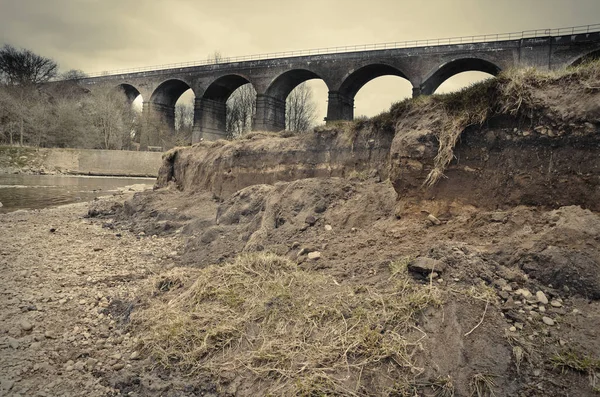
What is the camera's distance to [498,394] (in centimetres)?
269

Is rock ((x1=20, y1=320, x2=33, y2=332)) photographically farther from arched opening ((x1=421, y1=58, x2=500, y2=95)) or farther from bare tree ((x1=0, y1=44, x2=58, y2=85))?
bare tree ((x1=0, y1=44, x2=58, y2=85))

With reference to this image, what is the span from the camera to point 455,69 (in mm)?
32656

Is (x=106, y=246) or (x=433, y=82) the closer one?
(x=106, y=246)

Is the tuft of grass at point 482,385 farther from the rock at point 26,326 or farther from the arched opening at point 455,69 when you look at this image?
the arched opening at point 455,69

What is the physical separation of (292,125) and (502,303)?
5468cm

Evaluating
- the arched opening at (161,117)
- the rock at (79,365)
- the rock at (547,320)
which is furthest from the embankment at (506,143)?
the arched opening at (161,117)

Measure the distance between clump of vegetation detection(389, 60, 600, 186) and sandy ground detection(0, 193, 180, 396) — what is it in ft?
14.6

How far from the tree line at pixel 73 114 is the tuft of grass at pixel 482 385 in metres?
40.3

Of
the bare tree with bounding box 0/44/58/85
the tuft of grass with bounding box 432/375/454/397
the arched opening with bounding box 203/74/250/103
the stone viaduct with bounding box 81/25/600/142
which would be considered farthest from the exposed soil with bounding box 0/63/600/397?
the bare tree with bounding box 0/44/58/85

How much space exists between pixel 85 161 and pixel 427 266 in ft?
151

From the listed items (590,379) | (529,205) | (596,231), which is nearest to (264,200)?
(529,205)

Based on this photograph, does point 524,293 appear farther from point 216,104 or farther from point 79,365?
point 216,104

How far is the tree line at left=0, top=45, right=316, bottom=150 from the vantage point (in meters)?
44.3

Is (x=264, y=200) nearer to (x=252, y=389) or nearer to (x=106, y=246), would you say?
(x=106, y=246)
